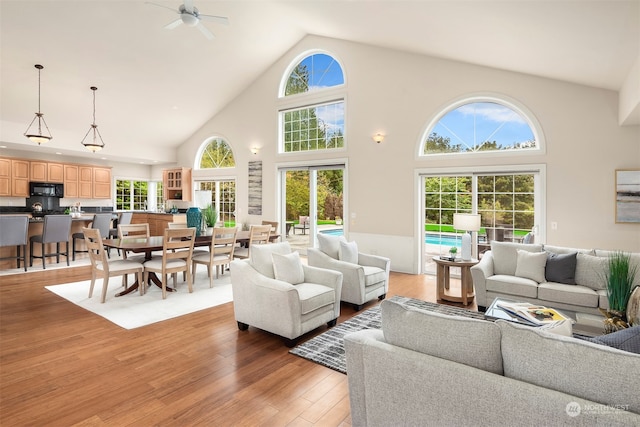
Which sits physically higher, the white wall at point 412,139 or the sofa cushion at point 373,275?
the white wall at point 412,139

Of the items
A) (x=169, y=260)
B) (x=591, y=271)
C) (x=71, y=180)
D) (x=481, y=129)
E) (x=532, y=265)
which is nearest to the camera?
(x=591, y=271)

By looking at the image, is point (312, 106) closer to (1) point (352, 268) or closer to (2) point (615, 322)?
(1) point (352, 268)

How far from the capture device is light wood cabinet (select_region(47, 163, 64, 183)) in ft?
29.6

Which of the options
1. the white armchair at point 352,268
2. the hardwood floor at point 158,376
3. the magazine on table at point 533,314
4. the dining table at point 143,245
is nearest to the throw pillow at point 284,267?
the hardwood floor at point 158,376

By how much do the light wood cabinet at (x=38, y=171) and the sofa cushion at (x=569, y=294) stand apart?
36.3ft

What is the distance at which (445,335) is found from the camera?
157 cm

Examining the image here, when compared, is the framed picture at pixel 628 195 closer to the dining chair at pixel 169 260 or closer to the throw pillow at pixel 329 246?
the throw pillow at pixel 329 246

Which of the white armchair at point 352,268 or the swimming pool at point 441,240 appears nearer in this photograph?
the white armchair at point 352,268

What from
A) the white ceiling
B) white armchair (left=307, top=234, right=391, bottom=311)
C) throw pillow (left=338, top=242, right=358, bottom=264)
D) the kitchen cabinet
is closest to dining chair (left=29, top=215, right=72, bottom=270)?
the white ceiling

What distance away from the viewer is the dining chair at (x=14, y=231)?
6.00 m

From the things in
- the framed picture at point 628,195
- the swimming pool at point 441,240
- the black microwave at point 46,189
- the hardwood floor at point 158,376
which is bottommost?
the hardwood floor at point 158,376

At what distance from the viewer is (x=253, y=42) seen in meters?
7.11

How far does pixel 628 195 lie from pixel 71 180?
12055mm

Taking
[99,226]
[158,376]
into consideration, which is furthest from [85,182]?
[158,376]
